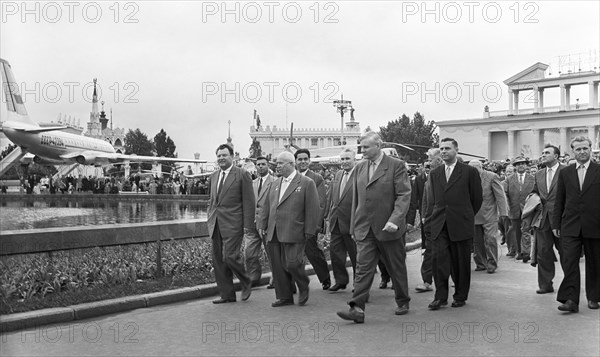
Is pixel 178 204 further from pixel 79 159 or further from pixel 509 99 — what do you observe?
pixel 509 99

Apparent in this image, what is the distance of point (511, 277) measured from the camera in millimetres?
10508

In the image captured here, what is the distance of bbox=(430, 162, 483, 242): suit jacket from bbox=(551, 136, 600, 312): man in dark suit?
1074 millimetres

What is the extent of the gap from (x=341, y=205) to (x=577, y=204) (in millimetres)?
3305

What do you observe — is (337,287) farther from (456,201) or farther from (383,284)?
(456,201)

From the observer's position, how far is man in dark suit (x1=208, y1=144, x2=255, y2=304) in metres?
8.38

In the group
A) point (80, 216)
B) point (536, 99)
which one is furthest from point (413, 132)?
point (80, 216)

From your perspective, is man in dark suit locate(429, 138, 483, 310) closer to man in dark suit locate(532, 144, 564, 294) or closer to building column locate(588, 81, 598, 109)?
man in dark suit locate(532, 144, 564, 294)

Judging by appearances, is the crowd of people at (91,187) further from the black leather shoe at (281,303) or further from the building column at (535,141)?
the building column at (535,141)

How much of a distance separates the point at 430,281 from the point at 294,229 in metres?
2.54

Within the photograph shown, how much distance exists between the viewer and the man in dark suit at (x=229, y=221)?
27.5ft

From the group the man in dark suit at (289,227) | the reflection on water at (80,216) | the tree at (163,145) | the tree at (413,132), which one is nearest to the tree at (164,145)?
the tree at (163,145)

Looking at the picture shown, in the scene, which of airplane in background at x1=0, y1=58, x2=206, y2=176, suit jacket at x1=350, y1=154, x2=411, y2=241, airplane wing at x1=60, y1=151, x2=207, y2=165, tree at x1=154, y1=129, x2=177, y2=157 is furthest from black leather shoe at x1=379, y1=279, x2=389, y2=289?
tree at x1=154, y1=129, x2=177, y2=157

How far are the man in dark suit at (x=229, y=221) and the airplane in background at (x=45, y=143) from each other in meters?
26.6

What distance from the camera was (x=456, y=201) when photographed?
26.4 feet
